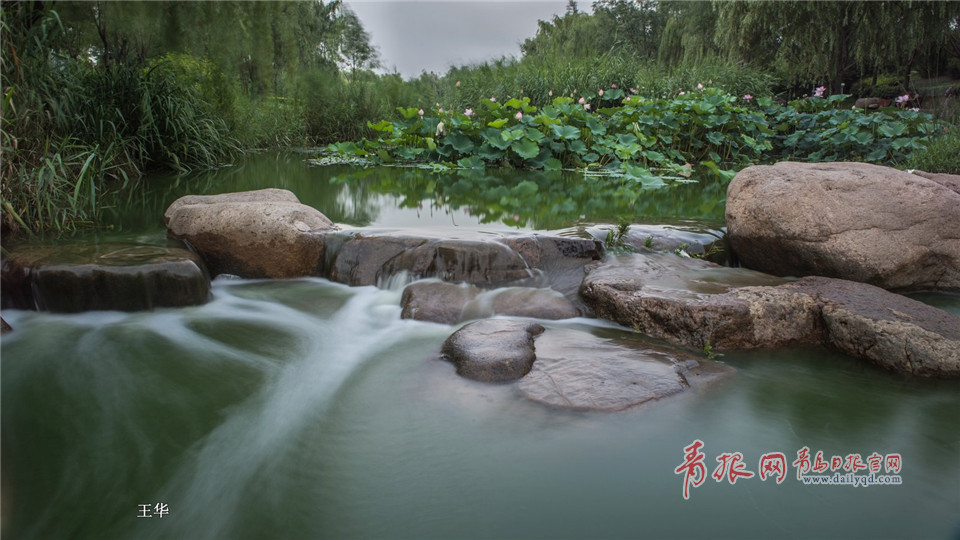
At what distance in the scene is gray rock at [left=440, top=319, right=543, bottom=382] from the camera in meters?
2.32

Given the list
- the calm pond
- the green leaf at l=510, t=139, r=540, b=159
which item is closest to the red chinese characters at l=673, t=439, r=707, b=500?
the calm pond

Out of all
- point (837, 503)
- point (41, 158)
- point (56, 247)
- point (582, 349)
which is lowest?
point (837, 503)

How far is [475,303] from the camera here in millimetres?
3045

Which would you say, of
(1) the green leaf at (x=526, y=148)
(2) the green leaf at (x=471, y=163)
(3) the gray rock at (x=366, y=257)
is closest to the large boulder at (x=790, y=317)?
(3) the gray rock at (x=366, y=257)

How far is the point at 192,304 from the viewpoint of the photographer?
3021 millimetres

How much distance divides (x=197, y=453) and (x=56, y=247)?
2033mm

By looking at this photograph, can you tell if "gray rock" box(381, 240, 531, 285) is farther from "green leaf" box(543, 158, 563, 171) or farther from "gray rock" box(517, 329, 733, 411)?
"green leaf" box(543, 158, 563, 171)

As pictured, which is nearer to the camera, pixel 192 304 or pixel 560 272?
pixel 192 304

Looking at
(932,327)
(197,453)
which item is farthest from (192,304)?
(932,327)

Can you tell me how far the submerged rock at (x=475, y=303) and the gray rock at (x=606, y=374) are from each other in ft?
1.25

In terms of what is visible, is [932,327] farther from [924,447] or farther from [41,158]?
[41,158]

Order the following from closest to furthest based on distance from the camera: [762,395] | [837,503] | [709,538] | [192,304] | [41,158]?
[709,538] < [837,503] < [762,395] < [192,304] < [41,158]

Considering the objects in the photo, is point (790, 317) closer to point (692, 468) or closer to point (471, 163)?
point (692, 468)

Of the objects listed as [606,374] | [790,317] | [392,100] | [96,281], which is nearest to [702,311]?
[790,317]
